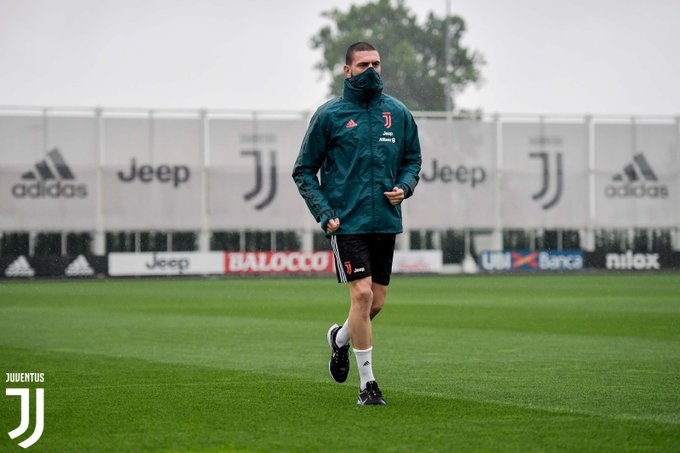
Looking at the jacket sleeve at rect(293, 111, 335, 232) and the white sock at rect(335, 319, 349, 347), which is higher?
the jacket sleeve at rect(293, 111, 335, 232)

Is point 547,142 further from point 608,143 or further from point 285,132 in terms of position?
point 285,132

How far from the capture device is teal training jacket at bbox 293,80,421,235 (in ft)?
29.1

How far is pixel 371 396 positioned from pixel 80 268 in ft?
150

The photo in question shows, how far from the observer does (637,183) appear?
6462 centimetres

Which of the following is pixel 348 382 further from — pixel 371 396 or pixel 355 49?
pixel 355 49

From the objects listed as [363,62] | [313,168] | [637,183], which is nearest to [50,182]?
[637,183]

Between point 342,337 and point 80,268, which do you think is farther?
point 80,268

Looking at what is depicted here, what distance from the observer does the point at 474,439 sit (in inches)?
277

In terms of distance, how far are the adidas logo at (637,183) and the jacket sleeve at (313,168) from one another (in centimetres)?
5686

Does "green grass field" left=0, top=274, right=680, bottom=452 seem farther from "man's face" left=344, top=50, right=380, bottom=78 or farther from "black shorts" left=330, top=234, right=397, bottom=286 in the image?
"man's face" left=344, top=50, right=380, bottom=78

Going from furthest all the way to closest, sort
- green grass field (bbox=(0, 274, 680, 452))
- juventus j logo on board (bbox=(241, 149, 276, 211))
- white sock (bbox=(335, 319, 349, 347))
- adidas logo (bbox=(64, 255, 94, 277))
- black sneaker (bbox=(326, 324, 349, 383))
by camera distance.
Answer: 1. juventus j logo on board (bbox=(241, 149, 276, 211))
2. adidas logo (bbox=(64, 255, 94, 277))
3. black sneaker (bbox=(326, 324, 349, 383))
4. white sock (bbox=(335, 319, 349, 347))
5. green grass field (bbox=(0, 274, 680, 452))

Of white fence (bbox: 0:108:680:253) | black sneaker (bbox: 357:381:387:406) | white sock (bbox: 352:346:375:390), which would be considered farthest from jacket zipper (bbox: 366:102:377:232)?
white fence (bbox: 0:108:680:253)

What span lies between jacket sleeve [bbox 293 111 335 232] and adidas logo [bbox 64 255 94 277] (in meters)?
45.0

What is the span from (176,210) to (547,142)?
731 inches
